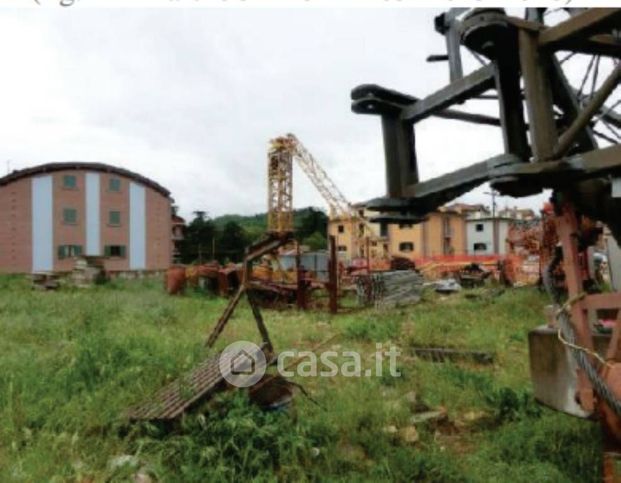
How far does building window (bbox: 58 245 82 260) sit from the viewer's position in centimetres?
2956

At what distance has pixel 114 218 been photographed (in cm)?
3173

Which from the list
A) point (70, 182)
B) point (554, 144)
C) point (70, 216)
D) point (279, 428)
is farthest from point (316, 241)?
point (554, 144)

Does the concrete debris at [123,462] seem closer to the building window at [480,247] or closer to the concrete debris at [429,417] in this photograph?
the concrete debris at [429,417]

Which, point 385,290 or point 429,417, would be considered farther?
point 385,290

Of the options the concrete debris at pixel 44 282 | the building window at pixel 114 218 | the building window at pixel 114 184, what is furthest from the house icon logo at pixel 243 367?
the building window at pixel 114 184

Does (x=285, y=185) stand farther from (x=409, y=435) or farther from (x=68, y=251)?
(x=409, y=435)

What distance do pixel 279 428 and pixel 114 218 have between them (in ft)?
100

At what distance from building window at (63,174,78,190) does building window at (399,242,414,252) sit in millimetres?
29311

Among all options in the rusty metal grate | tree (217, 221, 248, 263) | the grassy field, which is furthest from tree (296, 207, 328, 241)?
the rusty metal grate

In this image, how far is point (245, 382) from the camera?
14.1ft

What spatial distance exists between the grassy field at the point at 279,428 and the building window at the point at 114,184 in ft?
85.7

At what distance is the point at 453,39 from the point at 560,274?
11137 mm

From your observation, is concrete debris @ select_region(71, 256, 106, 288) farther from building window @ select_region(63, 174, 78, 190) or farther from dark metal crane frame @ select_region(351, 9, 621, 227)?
dark metal crane frame @ select_region(351, 9, 621, 227)

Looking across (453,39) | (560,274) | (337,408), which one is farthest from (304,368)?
(560,274)
